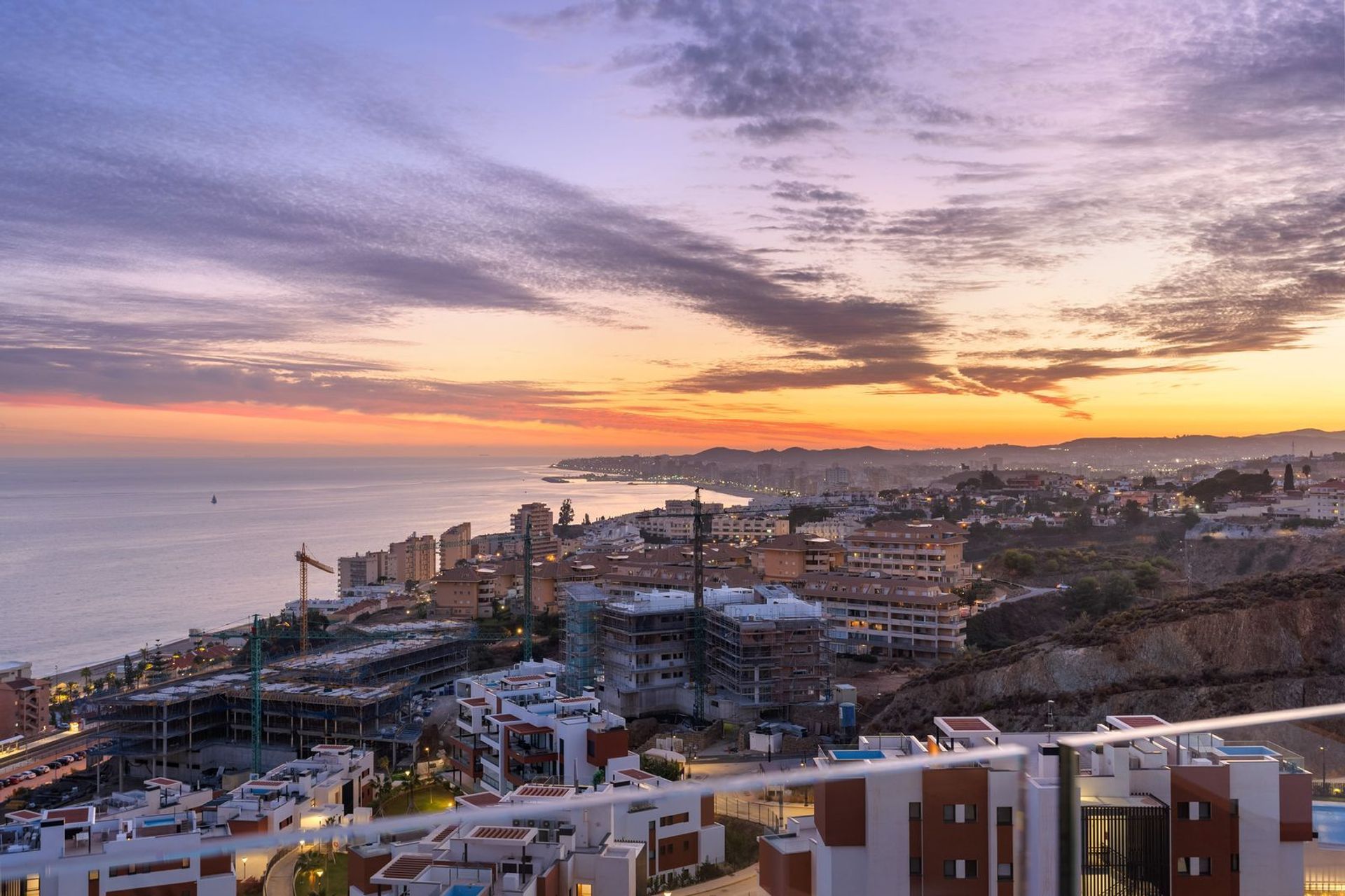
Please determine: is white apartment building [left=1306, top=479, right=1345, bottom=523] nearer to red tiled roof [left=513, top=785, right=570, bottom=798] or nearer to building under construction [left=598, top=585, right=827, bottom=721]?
building under construction [left=598, top=585, right=827, bottom=721]

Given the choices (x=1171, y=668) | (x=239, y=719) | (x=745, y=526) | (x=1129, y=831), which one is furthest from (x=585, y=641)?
(x=745, y=526)

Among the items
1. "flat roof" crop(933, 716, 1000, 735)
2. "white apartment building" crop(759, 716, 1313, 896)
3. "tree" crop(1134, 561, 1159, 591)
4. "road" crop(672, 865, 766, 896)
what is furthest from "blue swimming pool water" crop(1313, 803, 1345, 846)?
"tree" crop(1134, 561, 1159, 591)

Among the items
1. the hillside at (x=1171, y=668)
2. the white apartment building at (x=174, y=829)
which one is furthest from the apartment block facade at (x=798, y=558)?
the white apartment building at (x=174, y=829)

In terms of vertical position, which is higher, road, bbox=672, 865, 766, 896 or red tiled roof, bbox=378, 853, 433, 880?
red tiled roof, bbox=378, 853, 433, 880

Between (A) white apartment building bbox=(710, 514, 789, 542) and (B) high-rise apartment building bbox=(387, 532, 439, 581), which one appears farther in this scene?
(B) high-rise apartment building bbox=(387, 532, 439, 581)

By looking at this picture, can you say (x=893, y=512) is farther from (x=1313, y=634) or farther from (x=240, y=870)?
(x=240, y=870)

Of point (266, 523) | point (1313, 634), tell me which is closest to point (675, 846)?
point (1313, 634)
